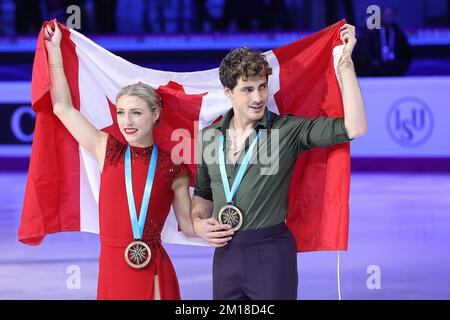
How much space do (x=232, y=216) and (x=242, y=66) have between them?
0.64 m

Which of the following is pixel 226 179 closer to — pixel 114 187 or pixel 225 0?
pixel 114 187

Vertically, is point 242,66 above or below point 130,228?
above

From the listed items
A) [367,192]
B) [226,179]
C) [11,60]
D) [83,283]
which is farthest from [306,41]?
[11,60]

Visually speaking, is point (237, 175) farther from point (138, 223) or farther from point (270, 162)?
point (138, 223)

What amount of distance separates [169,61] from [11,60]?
8.41 feet

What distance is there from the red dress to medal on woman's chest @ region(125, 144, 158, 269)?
19mm

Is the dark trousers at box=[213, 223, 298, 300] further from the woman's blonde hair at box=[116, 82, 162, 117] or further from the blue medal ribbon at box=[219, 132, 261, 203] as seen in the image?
the woman's blonde hair at box=[116, 82, 162, 117]

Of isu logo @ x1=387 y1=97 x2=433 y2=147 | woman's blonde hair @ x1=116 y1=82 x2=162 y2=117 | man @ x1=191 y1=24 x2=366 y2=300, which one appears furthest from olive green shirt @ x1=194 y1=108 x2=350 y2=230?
isu logo @ x1=387 y1=97 x2=433 y2=147

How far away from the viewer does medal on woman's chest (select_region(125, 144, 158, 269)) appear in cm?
371

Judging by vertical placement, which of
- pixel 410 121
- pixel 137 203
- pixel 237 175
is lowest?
→ pixel 137 203

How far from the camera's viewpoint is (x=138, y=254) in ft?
12.2

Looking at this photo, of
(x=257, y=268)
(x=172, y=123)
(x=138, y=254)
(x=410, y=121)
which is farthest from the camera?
(x=410, y=121)

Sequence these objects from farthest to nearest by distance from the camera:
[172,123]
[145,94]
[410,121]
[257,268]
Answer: [410,121] < [172,123] < [145,94] < [257,268]

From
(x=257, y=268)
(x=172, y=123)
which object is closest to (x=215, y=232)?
(x=257, y=268)
